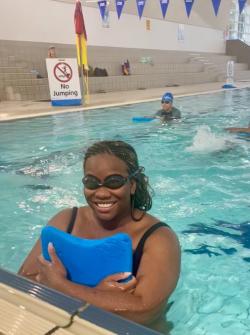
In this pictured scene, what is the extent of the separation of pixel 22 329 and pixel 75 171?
410 cm

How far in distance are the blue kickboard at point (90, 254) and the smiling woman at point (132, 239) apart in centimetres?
3

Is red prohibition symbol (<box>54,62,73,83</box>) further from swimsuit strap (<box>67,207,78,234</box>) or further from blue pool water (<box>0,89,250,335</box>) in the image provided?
swimsuit strap (<box>67,207,78,234</box>)

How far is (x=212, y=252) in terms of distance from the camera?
10.2 feet

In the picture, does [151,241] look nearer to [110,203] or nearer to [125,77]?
[110,203]

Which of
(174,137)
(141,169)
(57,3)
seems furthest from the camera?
(57,3)

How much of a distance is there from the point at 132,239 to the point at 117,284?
0.64 feet

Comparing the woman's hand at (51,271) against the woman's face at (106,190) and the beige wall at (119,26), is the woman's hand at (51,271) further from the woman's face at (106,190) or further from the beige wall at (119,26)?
the beige wall at (119,26)

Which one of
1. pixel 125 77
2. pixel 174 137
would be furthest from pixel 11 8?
pixel 174 137

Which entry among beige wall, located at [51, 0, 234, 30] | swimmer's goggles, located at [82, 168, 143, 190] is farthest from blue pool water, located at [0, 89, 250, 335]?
beige wall, located at [51, 0, 234, 30]

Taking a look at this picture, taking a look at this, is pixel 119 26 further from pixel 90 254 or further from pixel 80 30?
pixel 90 254

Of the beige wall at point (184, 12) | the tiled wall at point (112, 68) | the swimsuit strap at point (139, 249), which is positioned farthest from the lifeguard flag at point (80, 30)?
the swimsuit strap at point (139, 249)

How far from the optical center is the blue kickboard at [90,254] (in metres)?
1.55

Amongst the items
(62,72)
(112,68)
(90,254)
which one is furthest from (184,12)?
(90,254)

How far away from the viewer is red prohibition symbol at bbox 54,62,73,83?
10.6m
